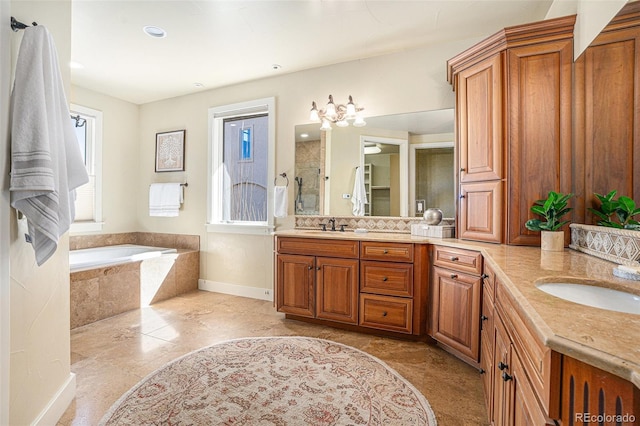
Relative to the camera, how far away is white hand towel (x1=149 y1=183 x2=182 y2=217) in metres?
4.09

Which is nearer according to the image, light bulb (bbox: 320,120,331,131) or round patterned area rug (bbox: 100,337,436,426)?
round patterned area rug (bbox: 100,337,436,426)

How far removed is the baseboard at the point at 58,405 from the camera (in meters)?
1.44

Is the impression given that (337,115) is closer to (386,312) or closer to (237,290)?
(386,312)

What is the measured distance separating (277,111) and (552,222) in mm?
2844

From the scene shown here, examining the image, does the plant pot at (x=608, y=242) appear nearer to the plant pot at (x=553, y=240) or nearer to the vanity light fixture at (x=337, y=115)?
the plant pot at (x=553, y=240)

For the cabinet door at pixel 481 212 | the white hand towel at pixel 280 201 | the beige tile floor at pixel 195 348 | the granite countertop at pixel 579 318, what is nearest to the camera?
the granite countertop at pixel 579 318

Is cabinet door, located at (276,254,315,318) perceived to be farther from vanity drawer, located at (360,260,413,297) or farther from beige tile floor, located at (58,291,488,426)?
vanity drawer, located at (360,260,413,297)

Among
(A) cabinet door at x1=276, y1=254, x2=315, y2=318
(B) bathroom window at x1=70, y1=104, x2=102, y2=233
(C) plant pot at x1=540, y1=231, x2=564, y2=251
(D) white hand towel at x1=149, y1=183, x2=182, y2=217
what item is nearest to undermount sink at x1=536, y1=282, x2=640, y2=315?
(C) plant pot at x1=540, y1=231, x2=564, y2=251

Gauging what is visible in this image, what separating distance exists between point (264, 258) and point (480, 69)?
284 cm

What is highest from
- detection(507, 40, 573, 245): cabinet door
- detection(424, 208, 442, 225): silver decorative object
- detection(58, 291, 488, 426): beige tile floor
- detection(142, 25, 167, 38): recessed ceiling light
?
detection(142, 25, 167, 38): recessed ceiling light

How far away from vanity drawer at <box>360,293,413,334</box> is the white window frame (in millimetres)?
1546

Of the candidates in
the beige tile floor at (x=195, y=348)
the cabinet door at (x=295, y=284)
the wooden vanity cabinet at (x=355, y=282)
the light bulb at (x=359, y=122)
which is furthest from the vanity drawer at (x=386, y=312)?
the light bulb at (x=359, y=122)

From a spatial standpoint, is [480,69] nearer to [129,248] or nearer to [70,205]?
[70,205]

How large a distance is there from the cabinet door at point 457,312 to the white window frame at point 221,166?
2.02 metres
